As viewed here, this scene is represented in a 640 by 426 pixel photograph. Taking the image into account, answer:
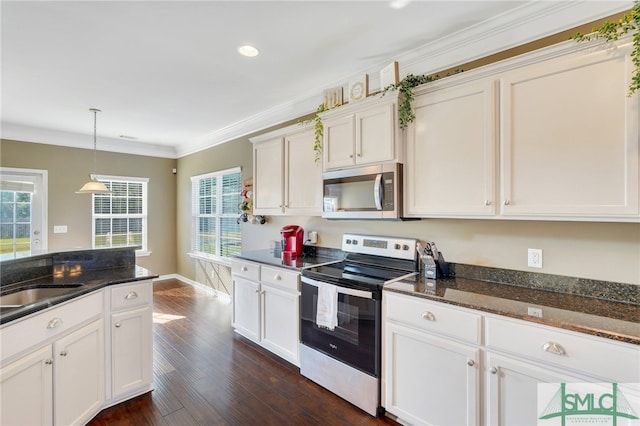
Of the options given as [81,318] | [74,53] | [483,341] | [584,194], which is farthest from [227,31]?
[483,341]

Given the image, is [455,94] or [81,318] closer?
[81,318]

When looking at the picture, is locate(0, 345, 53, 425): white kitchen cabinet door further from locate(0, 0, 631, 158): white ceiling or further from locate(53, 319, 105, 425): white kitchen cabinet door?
locate(0, 0, 631, 158): white ceiling

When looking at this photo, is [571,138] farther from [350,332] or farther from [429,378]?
[350,332]

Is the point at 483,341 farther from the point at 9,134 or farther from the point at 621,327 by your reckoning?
the point at 9,134

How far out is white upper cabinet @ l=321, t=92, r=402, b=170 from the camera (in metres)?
2.33

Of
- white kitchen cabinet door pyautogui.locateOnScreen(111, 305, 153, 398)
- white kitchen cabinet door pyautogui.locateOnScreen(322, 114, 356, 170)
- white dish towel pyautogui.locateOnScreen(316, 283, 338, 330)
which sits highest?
white kitchen cabinet door pyautogui.locateOnScreen(322, 114, 356, 170)

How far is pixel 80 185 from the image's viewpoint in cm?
527

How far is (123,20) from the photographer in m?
2.10

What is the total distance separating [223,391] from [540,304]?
230 centimetres

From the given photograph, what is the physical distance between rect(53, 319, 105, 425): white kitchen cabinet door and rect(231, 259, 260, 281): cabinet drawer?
1316 millimetres

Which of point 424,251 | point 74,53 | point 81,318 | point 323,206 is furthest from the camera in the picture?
point 323,206

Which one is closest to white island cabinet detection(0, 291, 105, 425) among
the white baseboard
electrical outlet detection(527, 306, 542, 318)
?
electrical outlet detection(527, 306, 542, 318)

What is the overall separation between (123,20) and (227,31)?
0.68 meters

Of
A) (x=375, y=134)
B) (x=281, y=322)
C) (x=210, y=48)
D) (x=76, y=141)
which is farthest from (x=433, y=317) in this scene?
(x=76, y=141)
